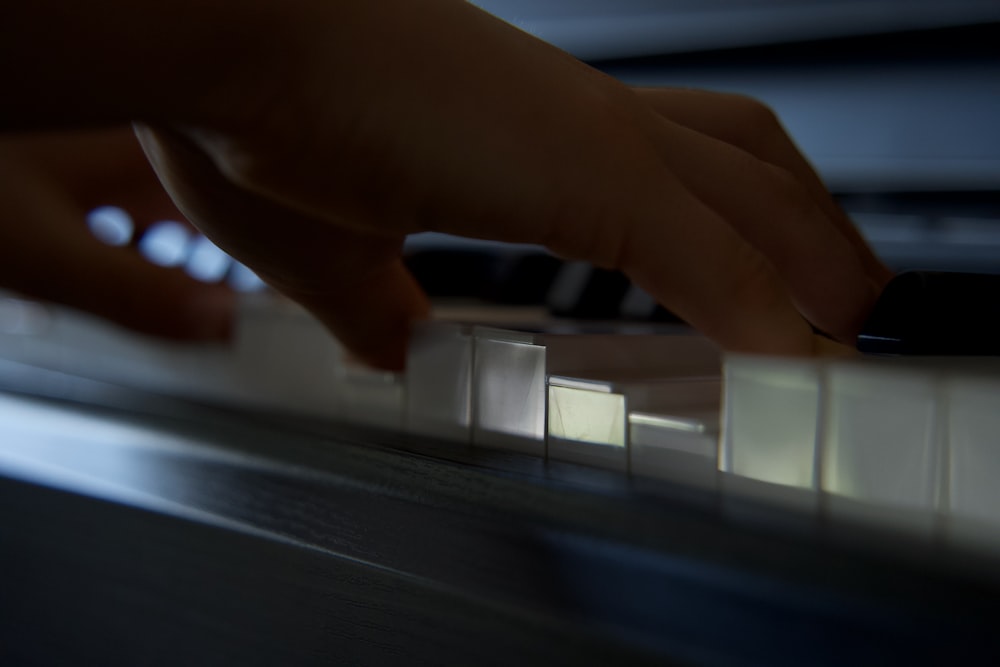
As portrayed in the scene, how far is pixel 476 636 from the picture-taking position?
38 centimetres

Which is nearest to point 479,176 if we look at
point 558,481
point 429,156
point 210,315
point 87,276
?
point 429,156

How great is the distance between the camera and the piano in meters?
0.29

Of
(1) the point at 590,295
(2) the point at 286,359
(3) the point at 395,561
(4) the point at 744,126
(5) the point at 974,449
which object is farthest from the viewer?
(1) the point at 590,295

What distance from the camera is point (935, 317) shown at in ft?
1.32

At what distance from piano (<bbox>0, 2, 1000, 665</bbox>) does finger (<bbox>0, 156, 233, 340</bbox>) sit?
31 millimetres

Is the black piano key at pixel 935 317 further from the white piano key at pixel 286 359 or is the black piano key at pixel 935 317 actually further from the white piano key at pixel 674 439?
the white piano key at pixel 286 359

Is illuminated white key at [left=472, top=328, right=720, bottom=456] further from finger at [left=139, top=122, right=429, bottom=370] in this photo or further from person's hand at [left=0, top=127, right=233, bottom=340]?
person's hand at [left=0, top=127, right=233, bottom=340]

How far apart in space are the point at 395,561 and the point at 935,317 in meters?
0.26

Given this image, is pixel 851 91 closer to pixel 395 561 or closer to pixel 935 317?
pixel 935 317

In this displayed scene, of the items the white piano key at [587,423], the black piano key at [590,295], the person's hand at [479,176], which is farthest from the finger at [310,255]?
the black piano key at [590,295]

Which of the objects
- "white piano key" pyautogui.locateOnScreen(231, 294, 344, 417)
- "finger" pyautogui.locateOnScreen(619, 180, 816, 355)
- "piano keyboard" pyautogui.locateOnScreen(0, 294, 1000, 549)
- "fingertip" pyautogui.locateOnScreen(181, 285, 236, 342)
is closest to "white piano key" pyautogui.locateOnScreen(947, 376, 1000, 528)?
"piano keyboard" pyautogui.locateOnScreen(0, 294, 1000, 549)

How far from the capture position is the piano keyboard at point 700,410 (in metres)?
0.31

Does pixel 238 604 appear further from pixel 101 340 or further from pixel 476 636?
pixel 101 340

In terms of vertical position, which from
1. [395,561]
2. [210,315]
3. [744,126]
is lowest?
[395,561]
